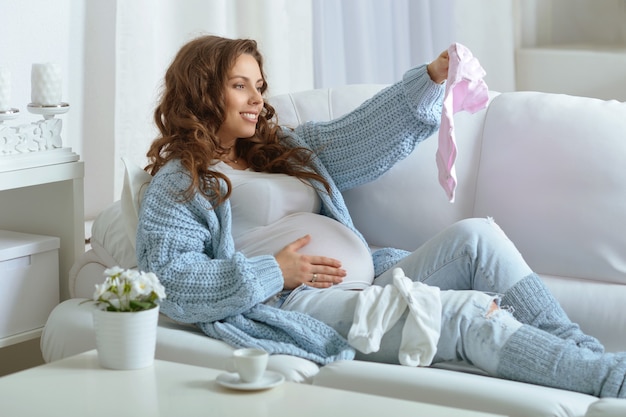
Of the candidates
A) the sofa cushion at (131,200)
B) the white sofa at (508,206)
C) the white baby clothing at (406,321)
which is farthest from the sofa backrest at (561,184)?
the sofa cushion at (131,200)

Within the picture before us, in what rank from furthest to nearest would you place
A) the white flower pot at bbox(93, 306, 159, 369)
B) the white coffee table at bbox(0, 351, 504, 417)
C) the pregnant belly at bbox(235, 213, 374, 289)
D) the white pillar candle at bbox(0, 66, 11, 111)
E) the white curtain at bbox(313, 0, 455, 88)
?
the white curtain at bbox(313, 0, 455, 88), the white pillar candle at bbox(0, 66, 11, 111), the pregnant belly at bbox(235, 213, 374, 289), the white flower pot at bbox(93, 306, 159, 369), the white coffee table at bbox(0, 351, 504, 417)

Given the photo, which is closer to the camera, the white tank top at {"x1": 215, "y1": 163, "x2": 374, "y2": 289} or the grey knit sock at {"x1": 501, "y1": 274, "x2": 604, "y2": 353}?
the grey knit sock at {"x1": 501, "y1": 274, "x2": 604, "y2": 353}

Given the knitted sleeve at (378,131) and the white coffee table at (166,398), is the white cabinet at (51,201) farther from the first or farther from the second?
the white coffee table at (166,398)

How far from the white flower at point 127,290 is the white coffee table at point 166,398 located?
0.11 m

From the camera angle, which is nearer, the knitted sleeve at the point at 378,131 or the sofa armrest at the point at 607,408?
the sofa armrest at the point at 607,408

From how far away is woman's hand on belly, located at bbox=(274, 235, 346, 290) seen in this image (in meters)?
2.02

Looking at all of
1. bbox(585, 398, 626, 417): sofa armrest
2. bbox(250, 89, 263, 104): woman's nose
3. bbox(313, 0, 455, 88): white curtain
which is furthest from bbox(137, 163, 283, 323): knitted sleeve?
bbox(313, 0, 455, 88): white curtain

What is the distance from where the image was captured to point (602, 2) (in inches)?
134

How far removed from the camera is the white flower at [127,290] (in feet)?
5.22

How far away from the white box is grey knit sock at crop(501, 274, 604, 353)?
106 cm

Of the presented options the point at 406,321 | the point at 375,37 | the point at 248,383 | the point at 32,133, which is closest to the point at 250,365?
the point at 248,383

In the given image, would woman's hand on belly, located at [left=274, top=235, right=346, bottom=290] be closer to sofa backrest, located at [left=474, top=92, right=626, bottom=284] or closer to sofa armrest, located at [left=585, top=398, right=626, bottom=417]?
sofa backrest, located at [left=474, top=92, right=626, bottom=284]

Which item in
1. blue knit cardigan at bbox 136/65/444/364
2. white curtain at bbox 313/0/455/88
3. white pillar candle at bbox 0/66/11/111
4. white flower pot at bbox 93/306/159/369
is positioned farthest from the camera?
white curtain at bbox 313/0/455/88

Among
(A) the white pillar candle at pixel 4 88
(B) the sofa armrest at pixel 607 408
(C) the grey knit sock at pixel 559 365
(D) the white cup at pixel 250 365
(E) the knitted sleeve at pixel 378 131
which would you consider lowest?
(B) the sofa armrest at pixel 607 408
